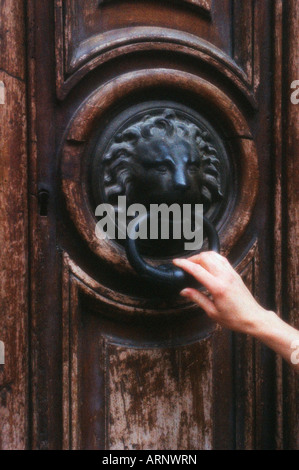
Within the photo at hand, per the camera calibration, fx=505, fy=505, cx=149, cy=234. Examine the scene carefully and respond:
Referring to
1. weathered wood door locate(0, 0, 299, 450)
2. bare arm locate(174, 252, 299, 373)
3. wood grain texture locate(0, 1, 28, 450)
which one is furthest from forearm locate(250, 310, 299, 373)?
wood grain texture locate(0, 1, 28, 450)

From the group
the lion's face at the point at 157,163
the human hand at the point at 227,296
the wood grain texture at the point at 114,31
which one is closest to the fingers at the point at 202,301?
the human hand at the point at 227,296

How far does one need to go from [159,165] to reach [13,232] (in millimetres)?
190

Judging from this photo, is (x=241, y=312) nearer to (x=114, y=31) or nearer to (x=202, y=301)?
(x=202, y=301)

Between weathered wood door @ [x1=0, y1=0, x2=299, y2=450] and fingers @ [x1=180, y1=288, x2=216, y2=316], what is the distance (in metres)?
0.08

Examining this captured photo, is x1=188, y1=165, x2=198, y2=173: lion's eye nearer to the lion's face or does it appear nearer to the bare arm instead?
the lion's face

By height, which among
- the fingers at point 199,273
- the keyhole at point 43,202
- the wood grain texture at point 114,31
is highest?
the wood grain texture at point 114,31

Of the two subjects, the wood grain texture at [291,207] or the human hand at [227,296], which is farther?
the wood grain texture at [291,207]

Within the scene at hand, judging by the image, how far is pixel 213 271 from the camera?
1.77 ft

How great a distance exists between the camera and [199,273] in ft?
1.76

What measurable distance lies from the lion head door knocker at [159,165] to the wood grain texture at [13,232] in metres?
0.09

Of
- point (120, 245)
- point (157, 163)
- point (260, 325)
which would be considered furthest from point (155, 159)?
point (260, 325)

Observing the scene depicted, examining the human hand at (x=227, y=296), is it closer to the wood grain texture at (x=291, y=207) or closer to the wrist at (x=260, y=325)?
the wrist at (x=260, y=325)

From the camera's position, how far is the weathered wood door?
60cm

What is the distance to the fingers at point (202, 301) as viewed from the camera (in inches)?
21.6
